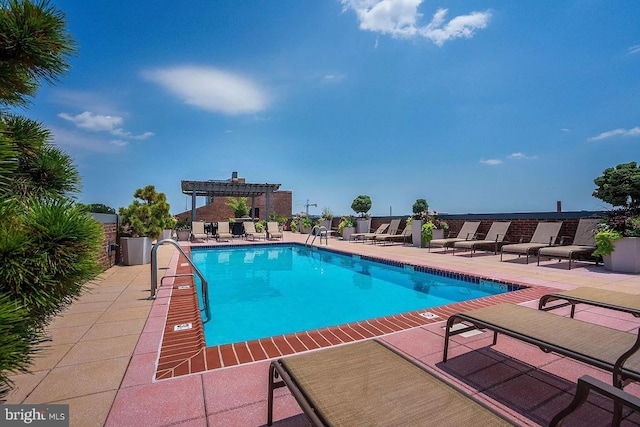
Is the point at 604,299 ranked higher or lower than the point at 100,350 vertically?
higher

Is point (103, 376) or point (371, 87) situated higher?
point (371, 87)

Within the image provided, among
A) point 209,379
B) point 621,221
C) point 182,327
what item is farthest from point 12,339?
point 621,221

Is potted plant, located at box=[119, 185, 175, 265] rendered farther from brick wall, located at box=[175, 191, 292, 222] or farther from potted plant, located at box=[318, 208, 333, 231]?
brick wall, located at box=[175, 191, 292, 222]

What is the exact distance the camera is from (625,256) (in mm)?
6047

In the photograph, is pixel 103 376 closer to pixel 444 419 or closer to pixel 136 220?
pixel 444 419

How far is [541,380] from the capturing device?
7.01ft

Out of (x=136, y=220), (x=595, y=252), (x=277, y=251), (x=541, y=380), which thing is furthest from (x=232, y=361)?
(x=277, y=251)

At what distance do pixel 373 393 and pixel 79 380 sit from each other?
222 cm

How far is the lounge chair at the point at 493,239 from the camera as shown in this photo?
8.71 m

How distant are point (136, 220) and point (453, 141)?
2303 cm

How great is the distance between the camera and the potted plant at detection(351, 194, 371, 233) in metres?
15.9

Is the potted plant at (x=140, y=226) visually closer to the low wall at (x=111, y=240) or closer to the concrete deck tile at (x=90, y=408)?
the low wall at (x=111, y=240)

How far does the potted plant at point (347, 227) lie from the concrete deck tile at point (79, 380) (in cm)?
1347

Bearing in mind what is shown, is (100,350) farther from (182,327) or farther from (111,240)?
(111,240)
